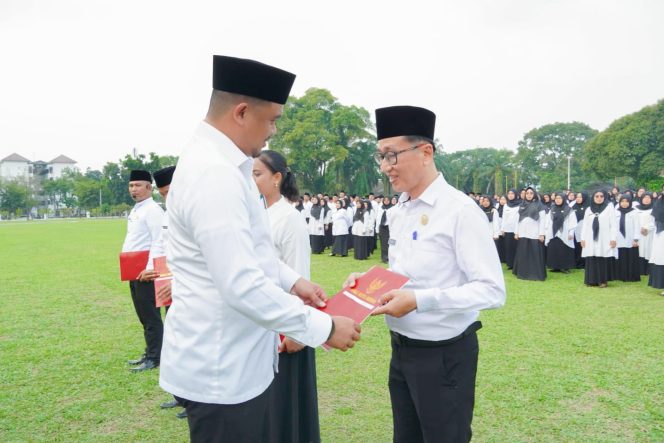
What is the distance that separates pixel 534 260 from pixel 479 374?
717 centimetres

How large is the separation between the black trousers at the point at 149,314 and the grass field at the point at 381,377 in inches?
13.0

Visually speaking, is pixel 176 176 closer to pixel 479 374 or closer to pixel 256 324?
pixel 256 324

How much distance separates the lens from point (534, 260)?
1127 cm

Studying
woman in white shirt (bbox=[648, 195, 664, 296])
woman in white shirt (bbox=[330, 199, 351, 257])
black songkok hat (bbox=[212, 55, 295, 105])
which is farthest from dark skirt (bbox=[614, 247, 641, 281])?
black songkok hat (bbox=[212, 55, 295, 105])


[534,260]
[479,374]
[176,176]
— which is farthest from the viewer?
[534,260]

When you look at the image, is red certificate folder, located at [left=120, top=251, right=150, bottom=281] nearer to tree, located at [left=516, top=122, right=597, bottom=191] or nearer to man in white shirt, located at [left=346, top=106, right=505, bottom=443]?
man in white shirt, located at [left=346, top=106, right=505, bottom=443]

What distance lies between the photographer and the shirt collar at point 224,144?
1.77 m

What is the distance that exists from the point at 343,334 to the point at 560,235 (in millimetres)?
12086

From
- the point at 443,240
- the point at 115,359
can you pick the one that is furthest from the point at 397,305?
the point at 115,359

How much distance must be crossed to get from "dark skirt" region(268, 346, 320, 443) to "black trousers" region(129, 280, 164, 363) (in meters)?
2.62

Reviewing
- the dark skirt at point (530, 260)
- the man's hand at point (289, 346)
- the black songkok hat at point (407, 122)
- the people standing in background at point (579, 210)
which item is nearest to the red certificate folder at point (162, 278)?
the man's hand at point (289, 346)

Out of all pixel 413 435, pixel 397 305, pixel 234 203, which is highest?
pixel 234 203

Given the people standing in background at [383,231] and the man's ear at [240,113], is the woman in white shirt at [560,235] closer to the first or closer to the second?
the people standing in background at [383,231]

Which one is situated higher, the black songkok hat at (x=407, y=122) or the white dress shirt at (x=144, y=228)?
the black songkok hat at (x=407, y=122)
